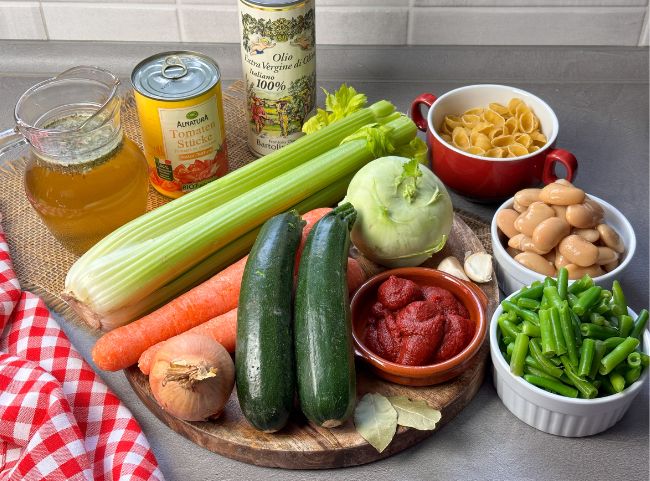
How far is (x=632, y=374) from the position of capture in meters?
1.06

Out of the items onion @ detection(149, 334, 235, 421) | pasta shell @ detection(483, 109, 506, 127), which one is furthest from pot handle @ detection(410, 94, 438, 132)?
onion @ detection(149, 334, 235, 421)

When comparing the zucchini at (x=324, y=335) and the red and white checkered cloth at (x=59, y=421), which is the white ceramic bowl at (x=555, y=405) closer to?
the zucchini at (x=324, y=335)

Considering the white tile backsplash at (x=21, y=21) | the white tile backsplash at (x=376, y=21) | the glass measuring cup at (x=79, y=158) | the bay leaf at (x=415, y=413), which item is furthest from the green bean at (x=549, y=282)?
the white tile backsplash at (x=21, y=21)

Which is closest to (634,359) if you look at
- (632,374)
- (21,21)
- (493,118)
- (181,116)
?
(632,374)

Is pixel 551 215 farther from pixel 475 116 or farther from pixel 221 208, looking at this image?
pixel 221 208

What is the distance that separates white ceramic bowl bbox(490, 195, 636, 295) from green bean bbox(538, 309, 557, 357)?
6.4 inches

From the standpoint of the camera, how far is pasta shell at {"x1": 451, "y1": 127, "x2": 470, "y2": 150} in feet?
4.78

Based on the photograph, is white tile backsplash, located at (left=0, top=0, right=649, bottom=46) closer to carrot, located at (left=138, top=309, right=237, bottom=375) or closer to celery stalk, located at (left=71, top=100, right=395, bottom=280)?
celery stalk, located at (left=71, top=100, right=395, bottom=280)

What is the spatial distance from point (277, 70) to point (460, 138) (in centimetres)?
36

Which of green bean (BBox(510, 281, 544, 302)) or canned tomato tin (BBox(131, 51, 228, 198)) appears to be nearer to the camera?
green bean (BBox(510, 281, 544, 302))

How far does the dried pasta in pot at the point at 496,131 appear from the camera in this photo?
1.44 m

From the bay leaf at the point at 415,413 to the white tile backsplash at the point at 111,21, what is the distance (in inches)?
40.9

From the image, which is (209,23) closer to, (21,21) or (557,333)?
(21,21)

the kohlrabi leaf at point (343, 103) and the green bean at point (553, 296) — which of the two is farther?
the kohlrabi leaf at point (343, 103)
